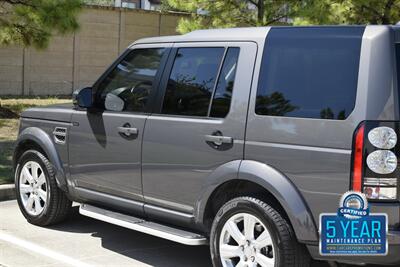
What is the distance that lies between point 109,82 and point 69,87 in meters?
18.4

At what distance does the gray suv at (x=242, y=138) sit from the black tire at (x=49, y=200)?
0.17m

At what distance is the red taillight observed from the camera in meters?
3.76

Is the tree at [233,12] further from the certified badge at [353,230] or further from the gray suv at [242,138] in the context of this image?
the certified badge at [353,230]

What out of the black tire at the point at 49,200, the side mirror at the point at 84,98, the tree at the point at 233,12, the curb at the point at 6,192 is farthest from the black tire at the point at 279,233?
the tree at the point at 233,12

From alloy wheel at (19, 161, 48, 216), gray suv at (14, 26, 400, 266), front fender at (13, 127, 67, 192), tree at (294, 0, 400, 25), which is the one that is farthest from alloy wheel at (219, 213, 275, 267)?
tree at (294, 0, 400, 25)

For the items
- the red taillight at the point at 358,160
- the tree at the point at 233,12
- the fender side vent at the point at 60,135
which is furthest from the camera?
the tree at the point at 233,12

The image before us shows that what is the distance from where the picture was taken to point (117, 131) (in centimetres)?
529

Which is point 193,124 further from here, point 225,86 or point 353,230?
point 353,230

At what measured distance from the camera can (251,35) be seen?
180 inches

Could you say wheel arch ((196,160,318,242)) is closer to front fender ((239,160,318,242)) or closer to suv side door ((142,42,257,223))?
front fender ((239,160,318,242))

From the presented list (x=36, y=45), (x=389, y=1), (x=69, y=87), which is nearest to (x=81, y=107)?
(x=36, y=45)

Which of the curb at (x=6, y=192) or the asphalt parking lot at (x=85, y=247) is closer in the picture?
the asphalt parking lot at (x=85, y=247)

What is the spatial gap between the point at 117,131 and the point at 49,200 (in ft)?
4.40

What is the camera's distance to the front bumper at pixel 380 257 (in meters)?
3.77
